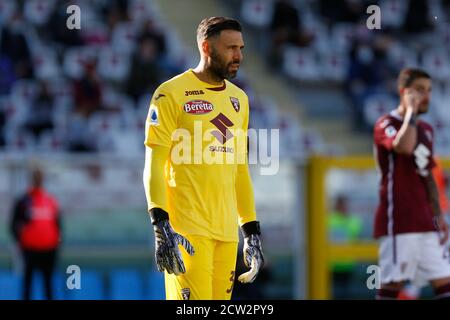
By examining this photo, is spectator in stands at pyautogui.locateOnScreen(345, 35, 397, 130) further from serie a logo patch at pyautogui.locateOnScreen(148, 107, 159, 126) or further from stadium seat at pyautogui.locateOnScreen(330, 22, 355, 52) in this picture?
serie a logo patch at pyautogui.locateOnScreen(148, 107, 159, 126)

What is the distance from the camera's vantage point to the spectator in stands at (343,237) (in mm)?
12875

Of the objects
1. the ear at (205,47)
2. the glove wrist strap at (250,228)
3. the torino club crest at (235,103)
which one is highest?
the ear at (205,47)

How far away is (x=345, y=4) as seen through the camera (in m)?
19.3

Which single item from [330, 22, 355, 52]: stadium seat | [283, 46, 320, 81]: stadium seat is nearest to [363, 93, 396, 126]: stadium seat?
[283, 46, 320, 81]: stadium seat

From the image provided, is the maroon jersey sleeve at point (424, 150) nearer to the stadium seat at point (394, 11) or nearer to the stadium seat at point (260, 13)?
the stadium seat at point (260, 13)

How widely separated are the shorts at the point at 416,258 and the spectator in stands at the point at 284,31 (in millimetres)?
10562

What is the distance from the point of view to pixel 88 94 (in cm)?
1667

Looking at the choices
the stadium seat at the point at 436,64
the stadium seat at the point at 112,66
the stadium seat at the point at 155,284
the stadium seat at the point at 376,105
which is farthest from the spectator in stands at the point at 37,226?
the stadium seat at the point at 436,64

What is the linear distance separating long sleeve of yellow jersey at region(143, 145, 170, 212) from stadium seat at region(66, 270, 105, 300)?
5465mm

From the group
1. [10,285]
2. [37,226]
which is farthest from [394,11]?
[10,285]

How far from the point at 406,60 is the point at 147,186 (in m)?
13.1
